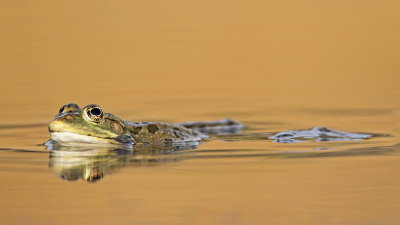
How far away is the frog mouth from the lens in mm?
10773

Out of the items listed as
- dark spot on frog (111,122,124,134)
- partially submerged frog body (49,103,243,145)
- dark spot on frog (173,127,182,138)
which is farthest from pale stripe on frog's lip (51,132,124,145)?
dark spot on frog (173,127,182,138)

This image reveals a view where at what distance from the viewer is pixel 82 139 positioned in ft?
36.0

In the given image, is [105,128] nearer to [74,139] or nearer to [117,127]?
[117,127]

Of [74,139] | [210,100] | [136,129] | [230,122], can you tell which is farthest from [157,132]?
[210,100]

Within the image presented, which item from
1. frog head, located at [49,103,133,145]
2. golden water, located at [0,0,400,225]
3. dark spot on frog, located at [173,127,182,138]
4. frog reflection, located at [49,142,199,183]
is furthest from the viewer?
dark spot on frog, located at [173,127,182,138]

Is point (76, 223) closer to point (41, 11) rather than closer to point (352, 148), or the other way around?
point (352, 148)

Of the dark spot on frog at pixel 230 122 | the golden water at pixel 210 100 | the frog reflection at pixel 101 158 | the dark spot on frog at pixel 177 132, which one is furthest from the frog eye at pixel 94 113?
the dark spot on frog at pixel 230 122

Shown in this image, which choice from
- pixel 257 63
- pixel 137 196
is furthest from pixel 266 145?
pixel 257 63

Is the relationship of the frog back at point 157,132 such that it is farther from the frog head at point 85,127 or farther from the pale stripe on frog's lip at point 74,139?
the pale stripe on frog's lip at point 74,139

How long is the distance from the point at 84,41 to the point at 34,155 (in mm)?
12540

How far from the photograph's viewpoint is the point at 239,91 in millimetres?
18203

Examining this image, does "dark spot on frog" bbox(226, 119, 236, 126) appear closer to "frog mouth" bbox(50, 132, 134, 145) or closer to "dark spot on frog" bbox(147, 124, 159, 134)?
"dark spot on frog" bbox(147, 124, 159, 134)

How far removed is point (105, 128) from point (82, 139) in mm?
363

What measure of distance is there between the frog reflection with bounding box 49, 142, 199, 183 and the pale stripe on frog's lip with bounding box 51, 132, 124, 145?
0.09 m
